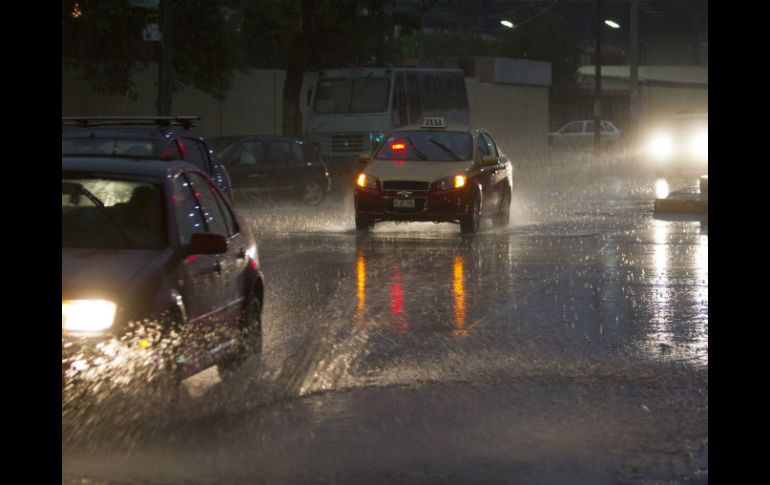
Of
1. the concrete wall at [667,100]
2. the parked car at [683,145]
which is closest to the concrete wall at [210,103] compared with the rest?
the parked car at [683,145]

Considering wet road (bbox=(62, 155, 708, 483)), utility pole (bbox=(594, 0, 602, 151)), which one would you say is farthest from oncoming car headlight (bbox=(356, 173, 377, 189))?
utility pole (bbox=(594, 0, 602, 151))

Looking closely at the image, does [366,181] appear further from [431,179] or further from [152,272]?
[152,272]

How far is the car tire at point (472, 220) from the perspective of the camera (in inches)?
851

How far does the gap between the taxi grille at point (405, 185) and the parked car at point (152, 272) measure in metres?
11.5

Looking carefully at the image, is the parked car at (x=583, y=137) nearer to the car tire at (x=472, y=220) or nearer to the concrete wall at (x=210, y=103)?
the concrete wall at (x=210, y=103)

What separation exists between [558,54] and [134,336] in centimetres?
7600

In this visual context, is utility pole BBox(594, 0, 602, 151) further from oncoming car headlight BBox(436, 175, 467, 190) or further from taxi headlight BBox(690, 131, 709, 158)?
oncoming car headlight BBox(436, 175, 467, 190)

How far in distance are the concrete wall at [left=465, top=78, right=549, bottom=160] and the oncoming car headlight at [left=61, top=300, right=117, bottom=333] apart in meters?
47.0

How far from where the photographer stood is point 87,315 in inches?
308

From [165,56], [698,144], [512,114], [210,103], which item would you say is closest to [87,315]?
[165,56]

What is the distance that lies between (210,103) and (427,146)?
18801 millimetres

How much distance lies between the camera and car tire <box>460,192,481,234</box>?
21.6 m

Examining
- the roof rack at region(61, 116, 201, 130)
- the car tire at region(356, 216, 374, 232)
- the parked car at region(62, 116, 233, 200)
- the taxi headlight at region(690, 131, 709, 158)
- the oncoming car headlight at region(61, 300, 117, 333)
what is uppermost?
the taxi headlight at region(690, 131, 709, 158)
